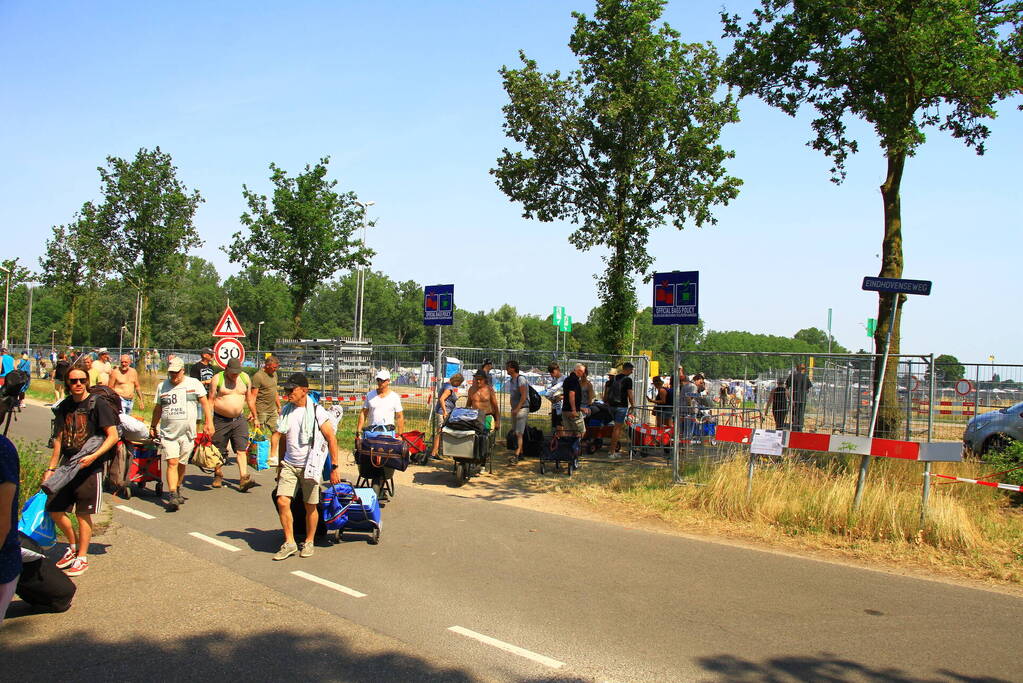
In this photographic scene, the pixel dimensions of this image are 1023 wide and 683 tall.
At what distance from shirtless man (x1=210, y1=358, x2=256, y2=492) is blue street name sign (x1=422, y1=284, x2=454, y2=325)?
4.11m

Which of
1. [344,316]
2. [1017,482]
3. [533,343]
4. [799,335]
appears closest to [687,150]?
[1017,482]

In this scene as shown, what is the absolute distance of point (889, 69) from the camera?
1048cm

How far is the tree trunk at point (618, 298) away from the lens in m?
19.0

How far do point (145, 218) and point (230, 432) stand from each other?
69.6 ft

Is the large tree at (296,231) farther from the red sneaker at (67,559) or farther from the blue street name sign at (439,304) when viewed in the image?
the red sneaker at (67,559)

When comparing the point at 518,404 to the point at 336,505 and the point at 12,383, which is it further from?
the point at 12,383

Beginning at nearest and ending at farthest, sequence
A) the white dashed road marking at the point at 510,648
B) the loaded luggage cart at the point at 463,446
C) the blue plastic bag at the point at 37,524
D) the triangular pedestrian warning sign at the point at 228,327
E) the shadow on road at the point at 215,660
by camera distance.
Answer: the shadow on road at the point at 215,660 < the white dashed road marking at the point at 510,648 < the blue plastic bag at the point at 37,524 < the loaded luggage cart at the point at 463,446 < the triangular pedestrian warning sign at the point at 228,327

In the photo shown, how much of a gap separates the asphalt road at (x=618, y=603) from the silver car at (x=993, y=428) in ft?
25.5

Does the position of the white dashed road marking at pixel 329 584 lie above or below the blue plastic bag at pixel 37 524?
below

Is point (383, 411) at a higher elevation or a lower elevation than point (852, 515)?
higher

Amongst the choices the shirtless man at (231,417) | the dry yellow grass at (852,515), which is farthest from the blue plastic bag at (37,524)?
the dry yellow grass at (852,515)

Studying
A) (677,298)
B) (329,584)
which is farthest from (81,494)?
(677,298)

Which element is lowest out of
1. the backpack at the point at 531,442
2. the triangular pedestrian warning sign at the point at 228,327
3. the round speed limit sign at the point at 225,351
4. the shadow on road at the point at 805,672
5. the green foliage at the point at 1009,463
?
the shadow on road at the point at 805,672

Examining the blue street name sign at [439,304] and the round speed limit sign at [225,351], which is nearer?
the blue street name sign at [439,304]
